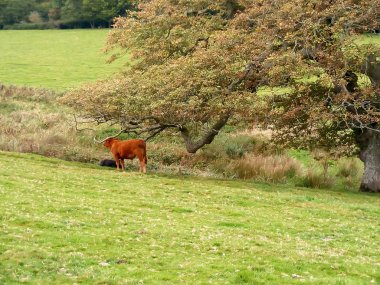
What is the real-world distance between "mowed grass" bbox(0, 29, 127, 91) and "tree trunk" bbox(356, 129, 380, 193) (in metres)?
38.2

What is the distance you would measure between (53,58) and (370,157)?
224 feet

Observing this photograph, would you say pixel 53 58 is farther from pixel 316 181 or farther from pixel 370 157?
pixel 370 157

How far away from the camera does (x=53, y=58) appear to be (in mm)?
90875

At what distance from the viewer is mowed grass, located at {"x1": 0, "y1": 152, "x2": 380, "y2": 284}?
42.9 feet

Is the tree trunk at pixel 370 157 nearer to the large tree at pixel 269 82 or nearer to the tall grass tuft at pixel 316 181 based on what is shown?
the large tree at pixel 269 82

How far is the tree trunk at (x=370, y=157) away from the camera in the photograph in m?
29.9

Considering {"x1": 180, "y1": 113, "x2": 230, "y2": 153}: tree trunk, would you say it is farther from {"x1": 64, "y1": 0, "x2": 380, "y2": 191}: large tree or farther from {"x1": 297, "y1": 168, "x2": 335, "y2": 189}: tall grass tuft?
{"x1": 297, "y1": 168, "x2": 335, "y2": 189}: tall grass tuft

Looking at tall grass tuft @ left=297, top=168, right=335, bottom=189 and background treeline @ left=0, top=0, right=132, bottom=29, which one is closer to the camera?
tall grass tuft @ left=297, top=168, right=335, bottom=189

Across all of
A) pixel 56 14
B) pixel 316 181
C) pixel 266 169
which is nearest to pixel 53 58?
pixel 56 14

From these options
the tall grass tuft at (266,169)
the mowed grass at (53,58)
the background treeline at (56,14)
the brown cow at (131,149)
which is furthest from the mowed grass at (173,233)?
the background treeline at (56,14)

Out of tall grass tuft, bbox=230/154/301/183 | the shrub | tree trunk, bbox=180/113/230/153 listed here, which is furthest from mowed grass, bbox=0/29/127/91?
tree trunk, bbox=180/113/230/153

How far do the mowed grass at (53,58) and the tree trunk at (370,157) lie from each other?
38195 millimetres

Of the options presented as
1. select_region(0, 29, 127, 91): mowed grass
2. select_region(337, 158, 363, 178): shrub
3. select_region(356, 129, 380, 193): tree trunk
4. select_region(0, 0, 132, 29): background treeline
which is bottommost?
select_region(337, 158, 363, 178): shrub

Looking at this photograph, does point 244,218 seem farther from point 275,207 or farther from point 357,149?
point 357,149
